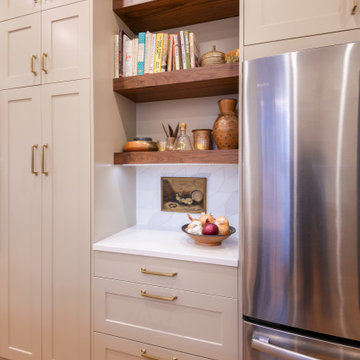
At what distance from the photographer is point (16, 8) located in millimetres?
1457

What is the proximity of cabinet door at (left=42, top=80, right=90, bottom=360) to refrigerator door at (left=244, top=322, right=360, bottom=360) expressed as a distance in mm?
903

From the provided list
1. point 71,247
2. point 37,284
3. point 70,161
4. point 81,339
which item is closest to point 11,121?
point 70,161

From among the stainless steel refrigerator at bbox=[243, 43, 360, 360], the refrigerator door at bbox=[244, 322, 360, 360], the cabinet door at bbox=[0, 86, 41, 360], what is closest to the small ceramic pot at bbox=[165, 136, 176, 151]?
the stainless steel refrigerator at bbox=[243, 43, 360, 360]

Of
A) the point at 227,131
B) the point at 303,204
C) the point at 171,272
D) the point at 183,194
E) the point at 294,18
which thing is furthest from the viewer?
the point at 183,194

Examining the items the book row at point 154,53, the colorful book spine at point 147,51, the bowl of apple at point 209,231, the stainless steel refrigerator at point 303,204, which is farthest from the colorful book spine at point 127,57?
the bowl of apple at point 209,231

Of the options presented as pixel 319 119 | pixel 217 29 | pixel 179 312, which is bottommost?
pixel 179 312

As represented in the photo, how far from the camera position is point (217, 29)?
159 cm

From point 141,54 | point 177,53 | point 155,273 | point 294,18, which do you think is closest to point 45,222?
point 155,273

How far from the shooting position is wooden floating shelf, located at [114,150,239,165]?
128cm

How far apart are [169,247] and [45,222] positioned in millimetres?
779

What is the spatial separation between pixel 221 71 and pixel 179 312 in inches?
50.8

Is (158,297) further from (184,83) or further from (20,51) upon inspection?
(20,51)

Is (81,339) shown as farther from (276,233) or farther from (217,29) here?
(217,29)

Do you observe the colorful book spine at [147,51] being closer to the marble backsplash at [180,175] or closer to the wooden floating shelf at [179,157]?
the wooden floating shelf at [179,157]
